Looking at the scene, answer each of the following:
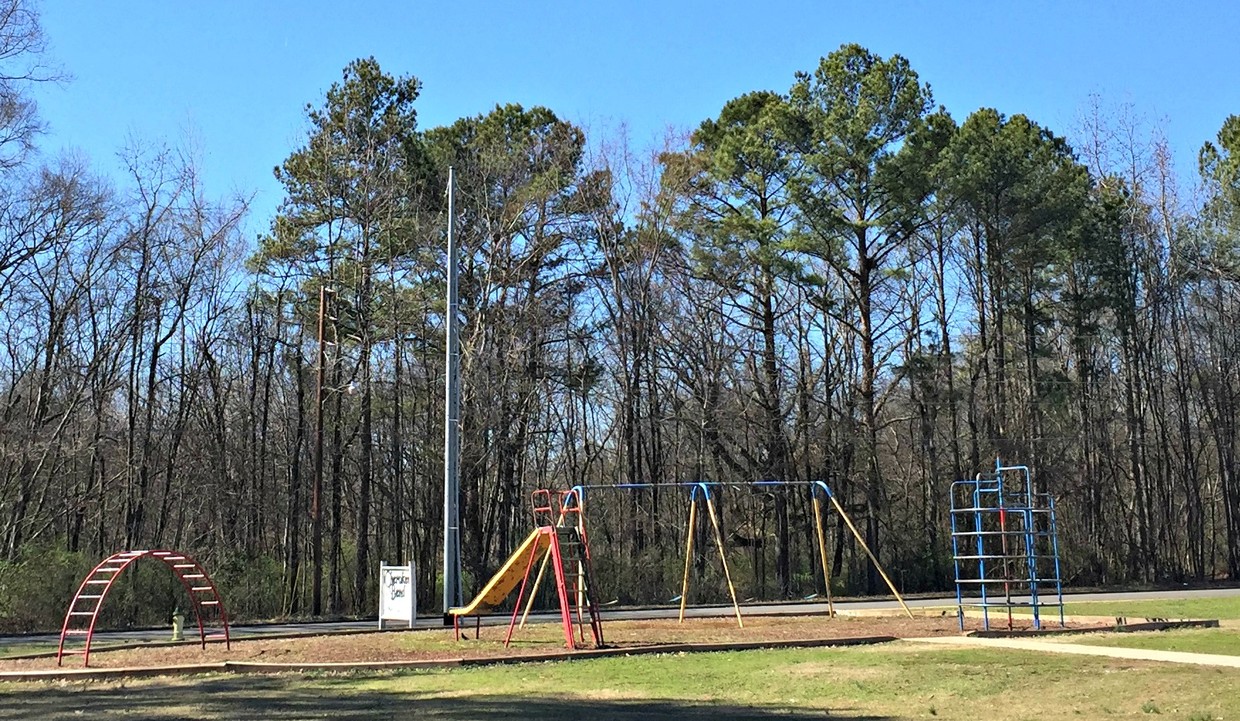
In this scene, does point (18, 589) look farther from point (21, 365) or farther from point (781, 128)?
point (781, 128)

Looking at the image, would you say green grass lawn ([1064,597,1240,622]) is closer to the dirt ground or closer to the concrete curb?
the dirt ground

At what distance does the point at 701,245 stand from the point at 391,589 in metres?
20.7

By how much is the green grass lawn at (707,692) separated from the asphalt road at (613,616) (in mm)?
8185

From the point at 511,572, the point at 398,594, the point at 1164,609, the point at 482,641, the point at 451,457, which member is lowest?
the point at 1164,609

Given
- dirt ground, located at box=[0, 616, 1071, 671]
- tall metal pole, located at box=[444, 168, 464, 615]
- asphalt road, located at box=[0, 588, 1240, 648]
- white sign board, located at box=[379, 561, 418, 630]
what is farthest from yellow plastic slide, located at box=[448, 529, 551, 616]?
asphalt road, located at box=[0, 588, 1240, 648]

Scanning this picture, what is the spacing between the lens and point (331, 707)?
32.3 ft

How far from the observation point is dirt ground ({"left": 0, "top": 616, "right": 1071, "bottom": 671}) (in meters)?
14.5

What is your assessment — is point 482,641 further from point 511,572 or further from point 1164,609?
point 1164,609

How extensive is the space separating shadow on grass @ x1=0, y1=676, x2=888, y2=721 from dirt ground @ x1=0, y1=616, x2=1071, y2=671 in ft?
8.45

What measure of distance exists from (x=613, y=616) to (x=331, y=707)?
15550 millimetres

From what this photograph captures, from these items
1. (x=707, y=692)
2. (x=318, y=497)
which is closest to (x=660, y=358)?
(x=318, y=497)

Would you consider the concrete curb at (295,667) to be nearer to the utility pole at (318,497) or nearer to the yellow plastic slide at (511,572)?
the yellow plastic slide at (511,572)

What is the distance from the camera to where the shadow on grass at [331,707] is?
9141 millimetres

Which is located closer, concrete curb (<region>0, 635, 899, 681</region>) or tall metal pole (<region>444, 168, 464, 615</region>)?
concrete curb (<region>0, 635, 899, 681</region>)
